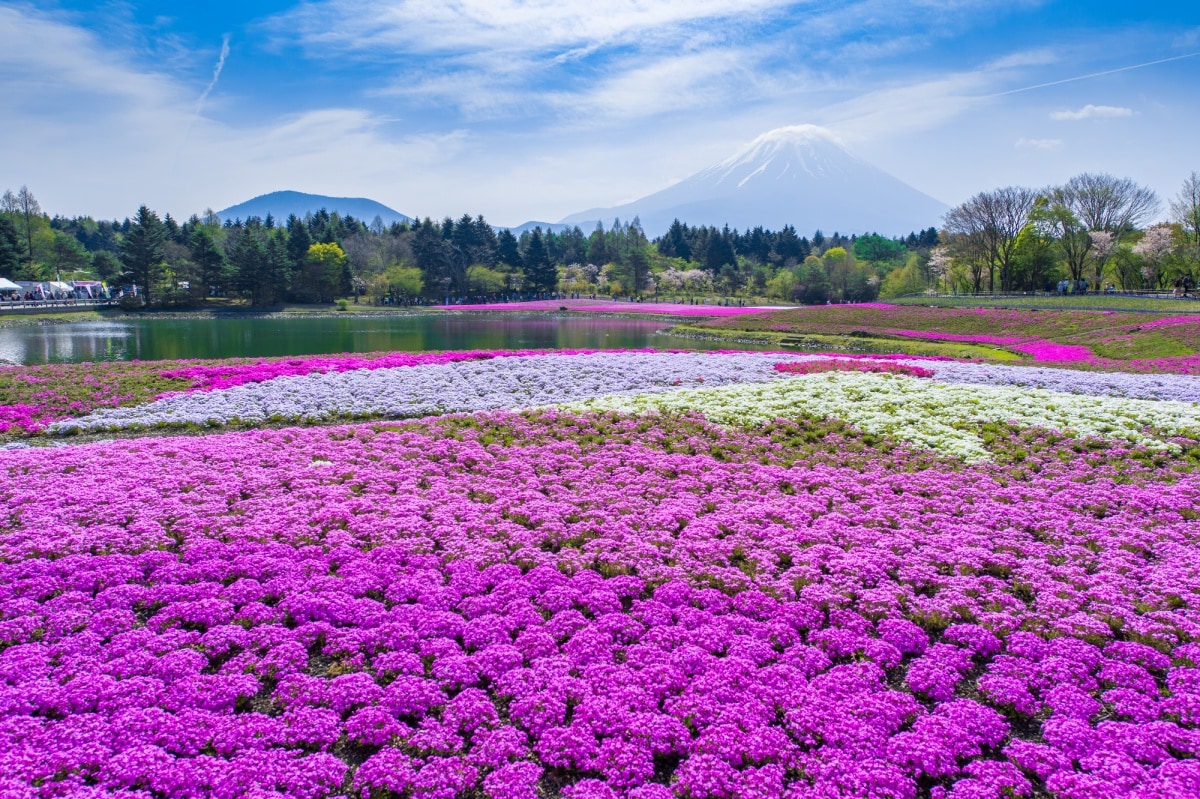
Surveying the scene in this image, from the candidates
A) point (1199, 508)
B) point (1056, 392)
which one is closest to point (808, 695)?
point (1199, 508)

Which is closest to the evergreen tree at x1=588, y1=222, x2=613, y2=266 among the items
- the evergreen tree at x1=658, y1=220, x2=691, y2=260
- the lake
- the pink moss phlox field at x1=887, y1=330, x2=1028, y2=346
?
A: the evergreen tree at x1=658, y1=220, x2=691, y2=260

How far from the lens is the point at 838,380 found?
21125 mm

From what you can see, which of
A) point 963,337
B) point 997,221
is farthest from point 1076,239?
point 963,337

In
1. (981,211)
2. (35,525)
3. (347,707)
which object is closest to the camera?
(347,707)

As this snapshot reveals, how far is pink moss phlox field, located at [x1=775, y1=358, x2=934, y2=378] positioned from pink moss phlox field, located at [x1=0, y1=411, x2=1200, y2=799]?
38.0 feet

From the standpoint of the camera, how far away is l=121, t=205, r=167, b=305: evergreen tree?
8675 cm

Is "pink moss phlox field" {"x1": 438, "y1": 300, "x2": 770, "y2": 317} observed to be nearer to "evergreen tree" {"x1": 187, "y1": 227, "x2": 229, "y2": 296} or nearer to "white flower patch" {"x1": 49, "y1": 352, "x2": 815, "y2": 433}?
"evergreen tree" {"x1": 187, "y1": 227, "x2": 229, "y2": 296}

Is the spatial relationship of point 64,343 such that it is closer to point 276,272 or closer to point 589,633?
point 276,272

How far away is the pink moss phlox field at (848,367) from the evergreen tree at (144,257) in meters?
91.0

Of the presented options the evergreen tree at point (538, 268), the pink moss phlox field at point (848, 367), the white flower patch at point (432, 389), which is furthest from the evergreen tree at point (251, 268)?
the pink moss phlox field at point (848, 367)

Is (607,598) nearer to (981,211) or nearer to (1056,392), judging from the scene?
(1056,392)

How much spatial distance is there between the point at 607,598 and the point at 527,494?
3649mm

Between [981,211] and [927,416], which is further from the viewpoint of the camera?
[981,211]

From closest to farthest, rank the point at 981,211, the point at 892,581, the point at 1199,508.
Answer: the point at 892,581, the point at 1199,508, the point at 981,211
